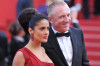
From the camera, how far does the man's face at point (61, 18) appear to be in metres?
3.80

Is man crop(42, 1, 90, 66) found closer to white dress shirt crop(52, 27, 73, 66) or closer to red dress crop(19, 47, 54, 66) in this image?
white dress shirt crop(52, 27, 73, 66)

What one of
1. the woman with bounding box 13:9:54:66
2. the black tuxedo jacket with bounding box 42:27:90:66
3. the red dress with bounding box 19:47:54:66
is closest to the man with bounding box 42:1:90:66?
the black tuxedo jacket with bounding box 42:27:90:66

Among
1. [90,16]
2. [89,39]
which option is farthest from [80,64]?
[90,16]

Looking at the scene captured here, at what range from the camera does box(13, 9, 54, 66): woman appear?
11.4ft

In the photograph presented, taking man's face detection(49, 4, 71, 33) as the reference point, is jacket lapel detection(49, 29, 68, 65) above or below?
below

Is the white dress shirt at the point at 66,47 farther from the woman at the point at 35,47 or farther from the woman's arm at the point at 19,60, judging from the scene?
the woman's arm at the point at 19,60

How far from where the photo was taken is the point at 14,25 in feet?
21.5

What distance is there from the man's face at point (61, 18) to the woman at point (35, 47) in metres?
0.25

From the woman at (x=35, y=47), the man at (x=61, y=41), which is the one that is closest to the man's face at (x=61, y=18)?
the man at (x=61, y=41)

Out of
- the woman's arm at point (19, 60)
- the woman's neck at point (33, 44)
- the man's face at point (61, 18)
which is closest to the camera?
the woman's arm at point (19, 60)

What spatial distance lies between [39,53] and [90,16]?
24.8ft

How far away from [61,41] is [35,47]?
1.46ft

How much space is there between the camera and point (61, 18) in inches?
150

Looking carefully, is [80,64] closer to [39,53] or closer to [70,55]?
[70,55]
